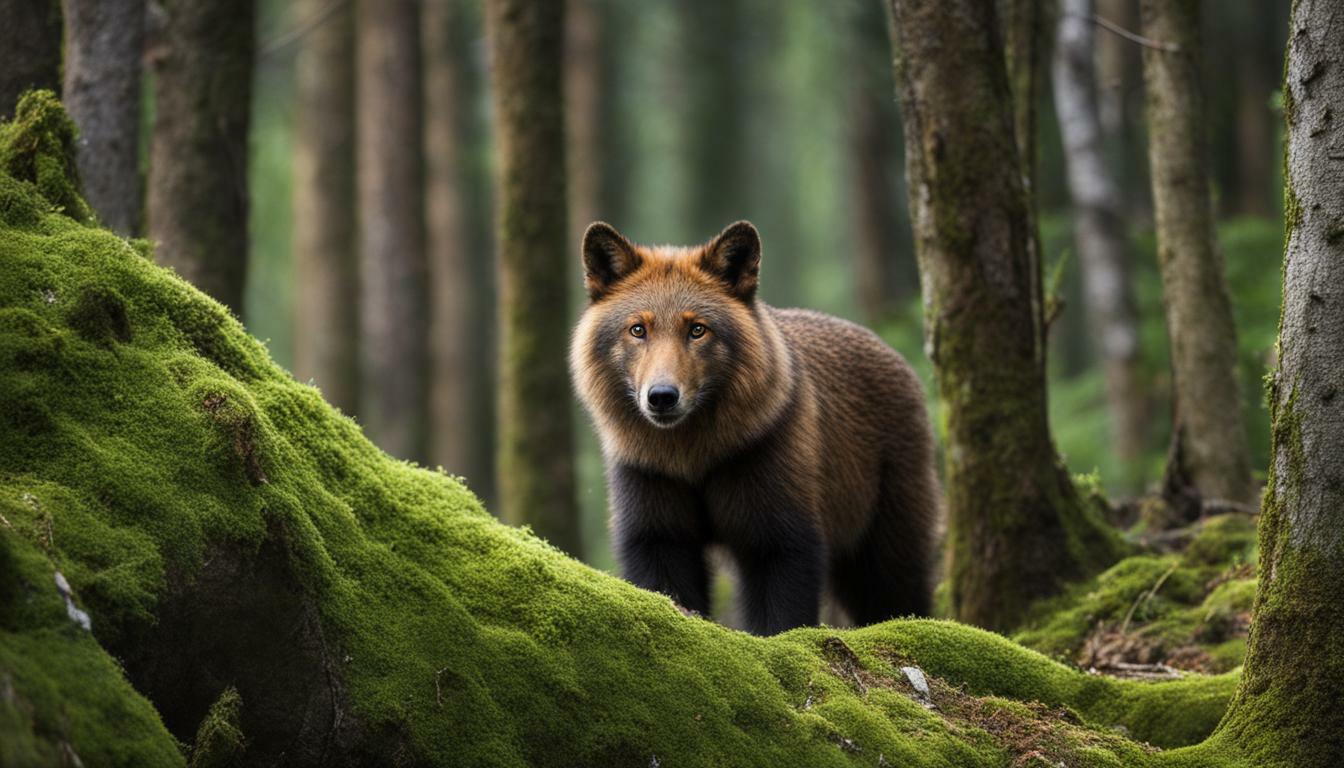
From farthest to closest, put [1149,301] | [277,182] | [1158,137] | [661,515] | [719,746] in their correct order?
[277,182], [1149,301], [1158,137], [661,515], [719,746]

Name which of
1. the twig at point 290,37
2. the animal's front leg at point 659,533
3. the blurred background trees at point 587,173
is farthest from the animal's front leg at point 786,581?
the twig at point 290,37

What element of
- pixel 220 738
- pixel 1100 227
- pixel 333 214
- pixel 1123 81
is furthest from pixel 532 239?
pixel 1123 81

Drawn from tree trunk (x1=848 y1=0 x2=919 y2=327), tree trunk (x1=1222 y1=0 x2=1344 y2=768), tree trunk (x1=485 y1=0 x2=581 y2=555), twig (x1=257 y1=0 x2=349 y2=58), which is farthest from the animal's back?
tree trunk (x1=848 y1=0 x2=919 y2=327)

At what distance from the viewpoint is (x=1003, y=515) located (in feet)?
26.8

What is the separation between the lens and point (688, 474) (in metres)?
6.95

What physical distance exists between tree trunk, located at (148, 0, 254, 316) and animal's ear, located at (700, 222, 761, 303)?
4007mm

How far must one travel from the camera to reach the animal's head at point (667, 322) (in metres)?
6.73

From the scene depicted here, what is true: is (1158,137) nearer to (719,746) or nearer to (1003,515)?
(1003,515)

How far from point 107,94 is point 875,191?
58.1 ft

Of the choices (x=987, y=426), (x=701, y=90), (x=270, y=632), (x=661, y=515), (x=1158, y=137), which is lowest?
(x=270, y=632)

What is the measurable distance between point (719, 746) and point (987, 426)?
13.7ft

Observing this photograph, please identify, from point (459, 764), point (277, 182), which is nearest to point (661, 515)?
point (459, 764)

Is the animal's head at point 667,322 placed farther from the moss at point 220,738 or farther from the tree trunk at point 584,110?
the tree trunk at point 584,110

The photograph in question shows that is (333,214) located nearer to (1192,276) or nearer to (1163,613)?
(1192,276)
